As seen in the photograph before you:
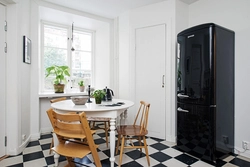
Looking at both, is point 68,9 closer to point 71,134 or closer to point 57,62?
point 57,62

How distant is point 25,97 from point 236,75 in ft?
11.0

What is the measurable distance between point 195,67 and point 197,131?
895mm

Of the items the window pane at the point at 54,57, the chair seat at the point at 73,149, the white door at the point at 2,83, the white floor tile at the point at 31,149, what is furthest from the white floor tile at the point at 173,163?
the window pane at the point at 54,57

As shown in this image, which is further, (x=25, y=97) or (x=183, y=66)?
(x=25, y=97)

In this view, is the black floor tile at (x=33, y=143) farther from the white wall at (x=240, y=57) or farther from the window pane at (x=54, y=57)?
the white wall at (x=240, y=57)

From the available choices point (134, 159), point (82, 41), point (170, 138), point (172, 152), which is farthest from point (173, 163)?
point (82, 41)

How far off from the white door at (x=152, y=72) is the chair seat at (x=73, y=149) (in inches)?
68.2

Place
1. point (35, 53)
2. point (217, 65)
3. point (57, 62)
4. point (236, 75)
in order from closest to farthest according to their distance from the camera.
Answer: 1. point (217, 65)
2. point (236, 75)
3. point (35, 53)
4. point (57, 62)

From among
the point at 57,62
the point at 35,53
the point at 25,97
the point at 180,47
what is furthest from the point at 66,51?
the point at 180,47

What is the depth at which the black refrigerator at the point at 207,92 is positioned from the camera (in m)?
2.05

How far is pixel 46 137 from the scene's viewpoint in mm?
2977

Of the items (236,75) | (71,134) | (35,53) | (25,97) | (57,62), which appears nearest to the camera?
(71,134)

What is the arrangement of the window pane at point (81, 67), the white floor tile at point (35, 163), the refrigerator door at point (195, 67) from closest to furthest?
the white floor tile at point (35, 163)
the refrigerator door at point (195, 67)
the window pane at point (81, 67)

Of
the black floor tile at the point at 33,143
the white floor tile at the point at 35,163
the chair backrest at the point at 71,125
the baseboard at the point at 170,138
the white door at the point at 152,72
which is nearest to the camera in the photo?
the chair backrest at the point at 71,125
